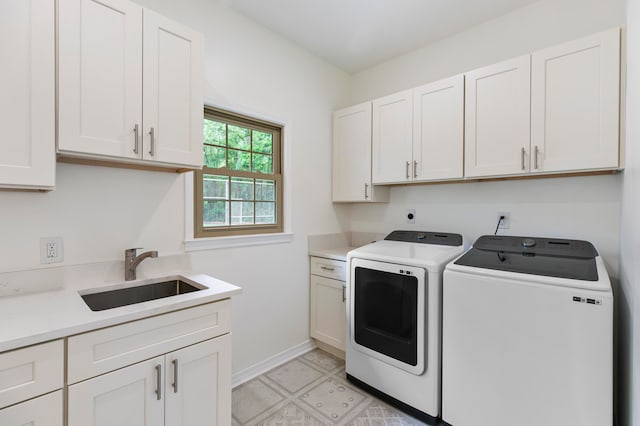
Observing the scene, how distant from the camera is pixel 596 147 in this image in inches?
65.5

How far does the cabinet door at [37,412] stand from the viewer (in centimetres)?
93

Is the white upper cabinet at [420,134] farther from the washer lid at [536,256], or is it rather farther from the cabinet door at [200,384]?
the cabinet door at [200,384]

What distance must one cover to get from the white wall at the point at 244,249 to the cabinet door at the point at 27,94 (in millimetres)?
322

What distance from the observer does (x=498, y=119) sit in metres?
1.98

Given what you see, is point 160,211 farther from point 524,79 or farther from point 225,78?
point 524,79

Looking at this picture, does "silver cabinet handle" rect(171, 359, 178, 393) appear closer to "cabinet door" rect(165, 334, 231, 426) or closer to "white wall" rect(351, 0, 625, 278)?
"cabinet door" rect(165, 334, 231, 426)

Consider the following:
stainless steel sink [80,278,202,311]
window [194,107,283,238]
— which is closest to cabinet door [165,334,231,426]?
stainless steel sink [80,278,202,311]

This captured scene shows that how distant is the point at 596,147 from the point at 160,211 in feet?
8.46

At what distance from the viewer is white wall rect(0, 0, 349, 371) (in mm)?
1481

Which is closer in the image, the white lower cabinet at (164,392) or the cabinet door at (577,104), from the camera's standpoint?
the white lower cabinet at (164,392)

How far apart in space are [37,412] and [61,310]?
0.35 m

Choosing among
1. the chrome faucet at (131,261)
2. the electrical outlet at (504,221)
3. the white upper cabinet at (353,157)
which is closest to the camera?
the chrome faucet at (131,261)

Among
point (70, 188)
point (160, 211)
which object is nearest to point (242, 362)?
point (160, 211)

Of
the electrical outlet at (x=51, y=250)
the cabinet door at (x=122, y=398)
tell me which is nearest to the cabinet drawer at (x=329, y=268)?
the cabinet door at (x=122, y=398)
